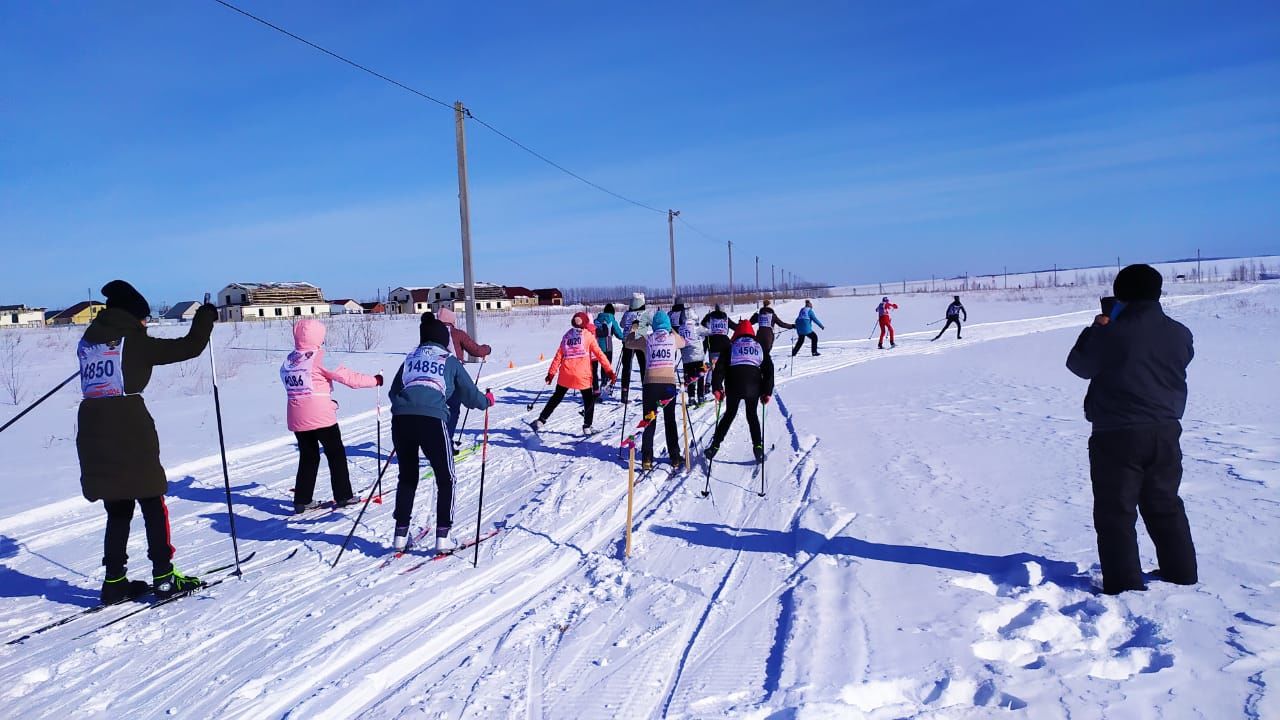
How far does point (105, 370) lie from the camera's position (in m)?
4.43

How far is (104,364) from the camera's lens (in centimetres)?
443

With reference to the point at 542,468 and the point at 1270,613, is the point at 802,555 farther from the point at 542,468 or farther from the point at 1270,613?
the point at 542,468

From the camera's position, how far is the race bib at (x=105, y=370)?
14.5ft

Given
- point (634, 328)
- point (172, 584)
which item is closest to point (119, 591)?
point (172, 584)

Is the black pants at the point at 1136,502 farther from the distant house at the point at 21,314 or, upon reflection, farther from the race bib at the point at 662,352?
the distant house at the point at 21,314

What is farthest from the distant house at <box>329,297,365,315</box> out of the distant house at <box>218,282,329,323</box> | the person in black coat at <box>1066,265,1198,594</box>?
the person in black coat at <box>1066,265,1198,594</box>

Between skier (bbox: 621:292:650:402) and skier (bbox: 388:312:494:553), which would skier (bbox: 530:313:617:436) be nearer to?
skier (bbox: 621:292:650:402)

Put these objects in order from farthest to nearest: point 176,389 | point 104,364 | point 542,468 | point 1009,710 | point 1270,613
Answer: point 176,389 < point 542,468 < point 104,364 < point 1270,613 < point 1009,710

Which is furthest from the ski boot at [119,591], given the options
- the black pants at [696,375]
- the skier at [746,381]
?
the black pants at [696,375]

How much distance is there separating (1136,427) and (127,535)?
19.7 feet

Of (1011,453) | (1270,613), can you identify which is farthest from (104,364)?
(1011,453)

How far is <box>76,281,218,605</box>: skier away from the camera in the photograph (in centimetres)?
442

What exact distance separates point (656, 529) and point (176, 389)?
14199 mm

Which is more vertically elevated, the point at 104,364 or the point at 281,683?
the point at 104,364
